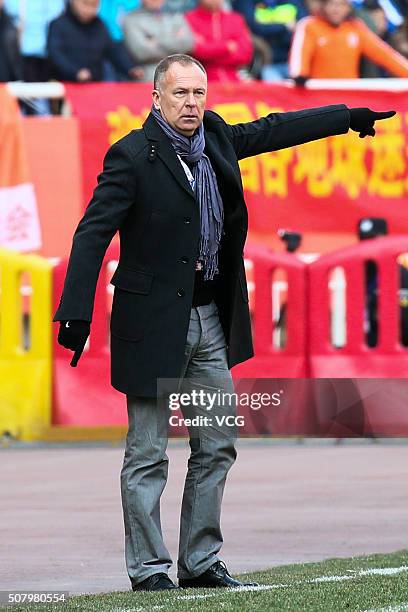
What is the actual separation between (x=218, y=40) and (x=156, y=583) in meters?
9.94

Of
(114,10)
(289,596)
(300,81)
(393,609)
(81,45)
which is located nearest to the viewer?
(393,609)

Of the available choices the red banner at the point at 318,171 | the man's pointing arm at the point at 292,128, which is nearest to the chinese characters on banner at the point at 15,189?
the red banner at the point at 318,171

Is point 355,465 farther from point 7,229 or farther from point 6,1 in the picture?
point 6,1

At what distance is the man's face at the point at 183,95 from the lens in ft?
21.1

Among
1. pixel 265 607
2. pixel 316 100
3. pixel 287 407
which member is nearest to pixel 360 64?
pixel 316 100

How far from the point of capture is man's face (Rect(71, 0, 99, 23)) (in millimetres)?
15539

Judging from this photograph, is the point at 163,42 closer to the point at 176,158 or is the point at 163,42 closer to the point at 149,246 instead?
the point at 176,158

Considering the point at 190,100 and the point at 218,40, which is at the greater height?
the point at 218,40

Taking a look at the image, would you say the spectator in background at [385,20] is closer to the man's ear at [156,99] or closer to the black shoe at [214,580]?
the man's ear at [156,99]

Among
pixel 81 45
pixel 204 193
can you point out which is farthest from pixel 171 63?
pixel 81 45

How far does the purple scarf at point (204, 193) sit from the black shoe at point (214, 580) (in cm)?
109

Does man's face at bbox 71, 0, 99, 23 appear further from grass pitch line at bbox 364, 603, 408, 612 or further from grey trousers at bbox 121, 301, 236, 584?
grass pitch line at bbox 364, 603, 408, 612

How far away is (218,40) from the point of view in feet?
51.7

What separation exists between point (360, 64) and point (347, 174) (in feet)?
5.91
